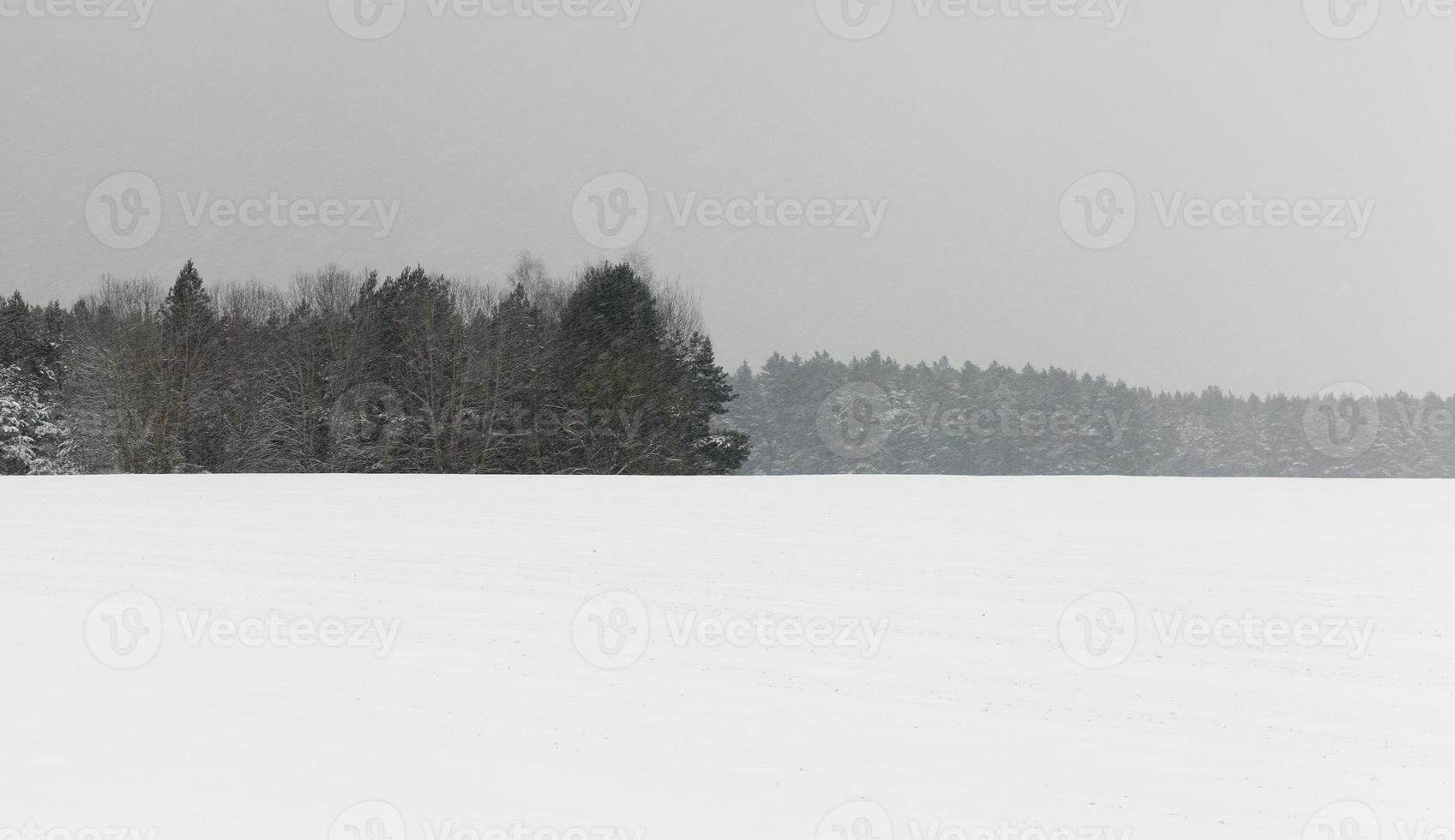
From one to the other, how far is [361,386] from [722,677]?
3621cm

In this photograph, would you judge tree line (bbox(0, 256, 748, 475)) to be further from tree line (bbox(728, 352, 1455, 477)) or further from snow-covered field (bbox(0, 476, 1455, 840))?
tree line (bbox(728, 352, 1455, 477))

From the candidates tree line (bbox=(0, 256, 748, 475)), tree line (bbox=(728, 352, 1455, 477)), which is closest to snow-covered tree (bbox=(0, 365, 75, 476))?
tree line (bbox=(0, 256, 748, 475))

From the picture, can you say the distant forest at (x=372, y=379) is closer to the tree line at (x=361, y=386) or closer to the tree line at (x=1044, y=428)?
the tree line at (x=361, y=386)

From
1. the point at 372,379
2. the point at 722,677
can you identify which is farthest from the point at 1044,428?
the point at 722,677

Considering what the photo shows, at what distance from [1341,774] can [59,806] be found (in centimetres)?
830

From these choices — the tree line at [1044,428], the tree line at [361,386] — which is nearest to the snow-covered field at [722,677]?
the tree line at [361,386]

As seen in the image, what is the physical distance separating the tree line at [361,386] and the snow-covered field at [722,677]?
24.4 m

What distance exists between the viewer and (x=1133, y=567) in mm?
14195

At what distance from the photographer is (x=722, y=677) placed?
995cm

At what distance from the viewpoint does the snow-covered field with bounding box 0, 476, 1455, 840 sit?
7043 millimetres

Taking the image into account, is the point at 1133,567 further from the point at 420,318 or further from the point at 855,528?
the point at 420,318

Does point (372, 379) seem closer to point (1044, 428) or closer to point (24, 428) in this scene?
point (24, 428)

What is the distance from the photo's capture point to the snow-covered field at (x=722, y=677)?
23.1 ft

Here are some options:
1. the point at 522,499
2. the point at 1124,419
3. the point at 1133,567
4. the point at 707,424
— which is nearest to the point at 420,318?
the point at 707,424
